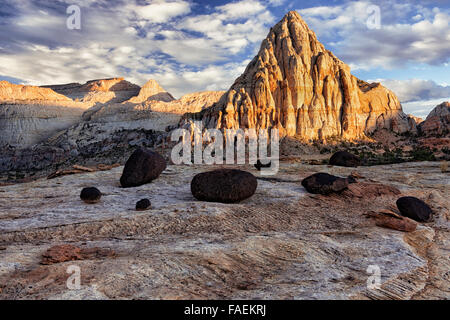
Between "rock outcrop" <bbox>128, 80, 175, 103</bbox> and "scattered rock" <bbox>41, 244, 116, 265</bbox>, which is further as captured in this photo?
"rock outcrop" <bbox>128, 80, 175, 103</bbox>

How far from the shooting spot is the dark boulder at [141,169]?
1634 centimetres

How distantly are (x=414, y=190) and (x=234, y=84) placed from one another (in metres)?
48.8

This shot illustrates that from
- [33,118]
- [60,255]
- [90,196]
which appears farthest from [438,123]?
[33,118]

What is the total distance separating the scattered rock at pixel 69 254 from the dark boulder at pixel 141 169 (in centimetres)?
931

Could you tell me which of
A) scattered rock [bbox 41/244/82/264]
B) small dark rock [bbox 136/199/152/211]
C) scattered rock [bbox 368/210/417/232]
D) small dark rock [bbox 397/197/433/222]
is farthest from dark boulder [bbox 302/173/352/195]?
scattered rock [bbox 41/244/82/264]

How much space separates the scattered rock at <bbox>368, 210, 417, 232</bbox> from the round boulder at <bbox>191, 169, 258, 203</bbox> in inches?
207

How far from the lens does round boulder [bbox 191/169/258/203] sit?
12.7 metres

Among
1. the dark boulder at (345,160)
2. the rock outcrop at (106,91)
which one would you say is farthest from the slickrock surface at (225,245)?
the rock outcrop at (106,91)
